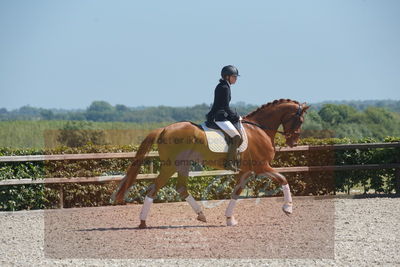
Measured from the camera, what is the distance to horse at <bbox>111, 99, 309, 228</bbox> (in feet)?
34.8

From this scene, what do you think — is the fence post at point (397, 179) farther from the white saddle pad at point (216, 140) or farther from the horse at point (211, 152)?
the white saddle pad at point (216, 140)

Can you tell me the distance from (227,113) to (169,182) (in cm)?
424

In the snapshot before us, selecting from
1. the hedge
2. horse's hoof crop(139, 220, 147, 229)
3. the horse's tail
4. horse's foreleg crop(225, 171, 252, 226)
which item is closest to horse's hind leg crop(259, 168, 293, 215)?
horse's foreleg crop(225, 171, 252, 226)

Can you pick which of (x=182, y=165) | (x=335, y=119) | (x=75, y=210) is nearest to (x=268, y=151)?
(x=182, y=165)

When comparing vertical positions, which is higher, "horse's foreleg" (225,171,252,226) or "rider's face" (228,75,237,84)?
"rider's face" (228,75,237,84)

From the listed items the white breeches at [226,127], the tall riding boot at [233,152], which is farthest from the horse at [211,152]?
the white breeches at [226,127]

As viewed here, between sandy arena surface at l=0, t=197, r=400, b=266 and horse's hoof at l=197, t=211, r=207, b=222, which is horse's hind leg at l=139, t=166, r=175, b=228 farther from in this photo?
horse's hoof at l=197, t=211, r=207, b=222

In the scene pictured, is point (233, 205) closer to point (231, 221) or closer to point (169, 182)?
point (231, 221)

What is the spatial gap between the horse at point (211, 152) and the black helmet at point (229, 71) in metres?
0.98

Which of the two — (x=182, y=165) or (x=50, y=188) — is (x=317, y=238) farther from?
(x=50, y=188)

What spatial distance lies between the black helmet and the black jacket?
0.46 feet

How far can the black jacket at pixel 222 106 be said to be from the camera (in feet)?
35.0

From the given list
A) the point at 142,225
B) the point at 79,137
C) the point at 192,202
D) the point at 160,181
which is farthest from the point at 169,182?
the point at 79,137

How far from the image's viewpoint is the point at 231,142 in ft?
35.8
